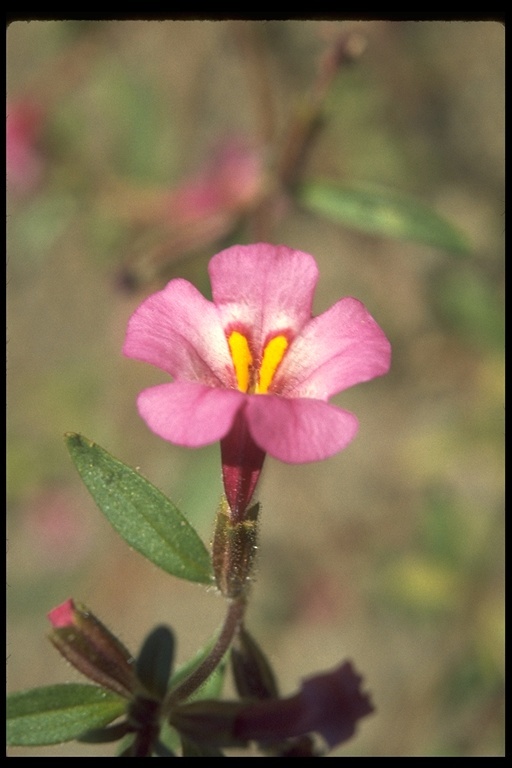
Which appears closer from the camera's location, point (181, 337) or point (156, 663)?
point (181, 337)

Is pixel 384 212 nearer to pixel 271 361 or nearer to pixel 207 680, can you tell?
pixel 271 361

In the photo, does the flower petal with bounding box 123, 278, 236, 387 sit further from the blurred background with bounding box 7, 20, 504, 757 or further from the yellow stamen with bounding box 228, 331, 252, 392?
the blurred background with bounding box 7, 20, 504, 757

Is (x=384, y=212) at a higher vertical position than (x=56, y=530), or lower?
Result: higher

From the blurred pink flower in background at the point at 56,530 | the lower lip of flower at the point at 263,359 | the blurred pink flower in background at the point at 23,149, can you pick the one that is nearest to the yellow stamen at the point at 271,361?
the lower lip of flower at the point at 263,359

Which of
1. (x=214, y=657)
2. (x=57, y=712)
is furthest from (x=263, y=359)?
(x=57, y=712)

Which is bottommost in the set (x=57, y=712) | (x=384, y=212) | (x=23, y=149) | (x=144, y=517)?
(x=57, y=712)

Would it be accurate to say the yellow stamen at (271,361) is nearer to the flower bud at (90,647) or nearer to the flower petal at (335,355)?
the flower petal at (335,355)
